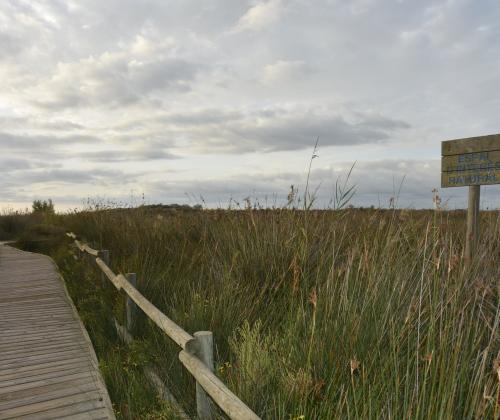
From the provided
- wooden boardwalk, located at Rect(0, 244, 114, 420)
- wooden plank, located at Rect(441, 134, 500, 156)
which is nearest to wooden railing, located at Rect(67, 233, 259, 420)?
wooden boardwalk, located at Rect(0, 244, 114, 420)

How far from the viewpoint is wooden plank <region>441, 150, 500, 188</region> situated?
636 centimetres

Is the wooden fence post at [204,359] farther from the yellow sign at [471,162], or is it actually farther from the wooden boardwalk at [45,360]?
the yellow sign at [471,162]

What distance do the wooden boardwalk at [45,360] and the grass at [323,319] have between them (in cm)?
25

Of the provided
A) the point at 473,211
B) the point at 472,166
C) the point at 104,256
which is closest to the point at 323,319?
the point at 473,211

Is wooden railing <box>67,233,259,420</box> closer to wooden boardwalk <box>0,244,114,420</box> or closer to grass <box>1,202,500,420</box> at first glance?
grass <box>1,202,500,420</box>

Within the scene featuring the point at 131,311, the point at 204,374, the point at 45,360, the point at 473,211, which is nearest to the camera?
the point at 204,374

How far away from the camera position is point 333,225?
4.79 metres

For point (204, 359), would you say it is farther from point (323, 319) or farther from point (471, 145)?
point (471, 145)

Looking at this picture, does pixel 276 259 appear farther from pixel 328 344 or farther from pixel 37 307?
pixel 37 307

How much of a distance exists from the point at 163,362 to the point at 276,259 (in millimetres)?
1576

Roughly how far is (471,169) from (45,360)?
6.40m

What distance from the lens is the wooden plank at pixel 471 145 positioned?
6.32 meters

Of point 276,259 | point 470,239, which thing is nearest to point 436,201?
point 276,259

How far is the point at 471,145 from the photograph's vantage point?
662 centimetres
